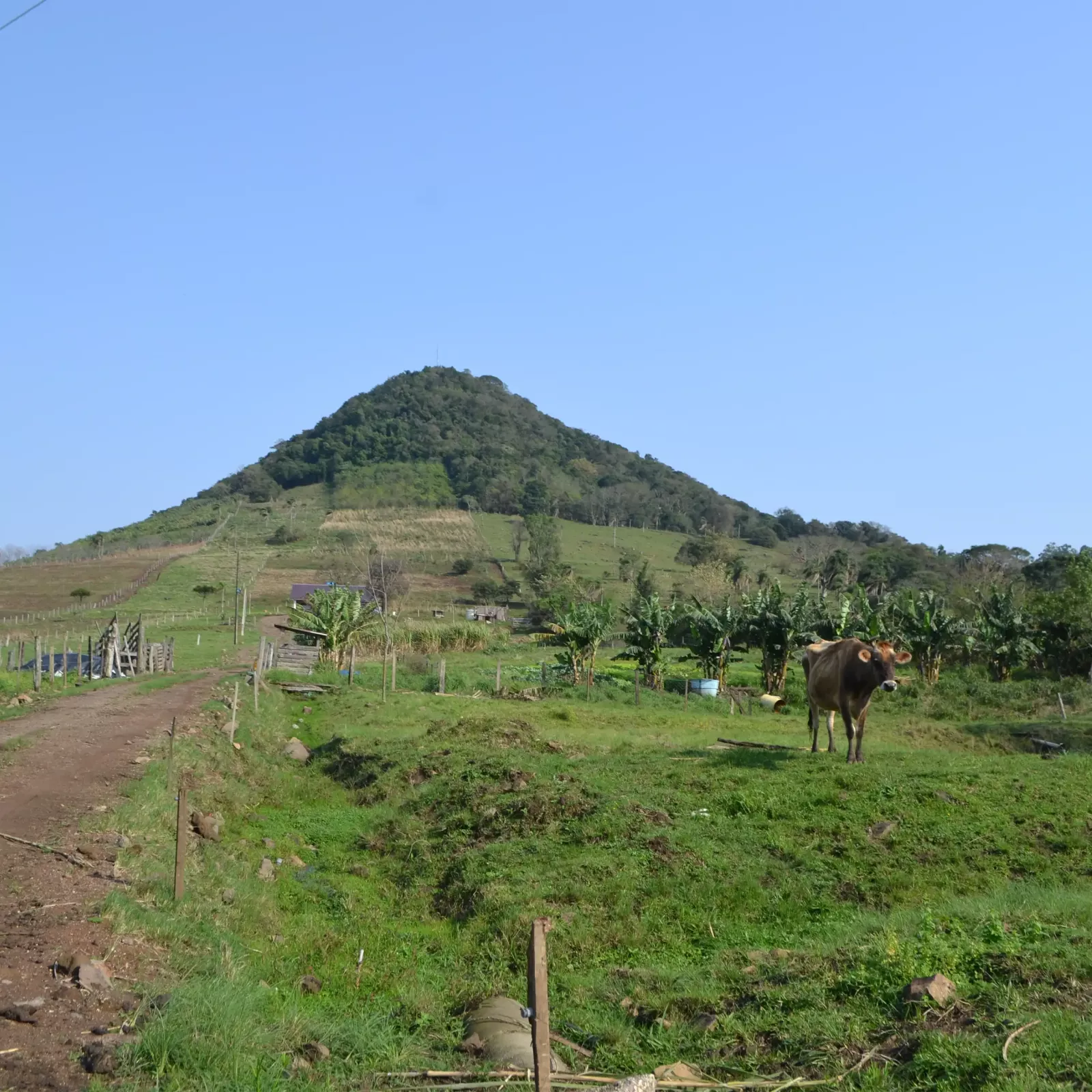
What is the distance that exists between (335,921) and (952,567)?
95239 mm

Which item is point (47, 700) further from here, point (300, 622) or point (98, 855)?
point (300, 622)

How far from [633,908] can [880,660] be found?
8257mm

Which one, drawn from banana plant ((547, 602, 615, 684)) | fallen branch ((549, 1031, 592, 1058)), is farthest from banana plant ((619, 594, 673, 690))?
fallen branch ((549, 1031, 592, 1058))

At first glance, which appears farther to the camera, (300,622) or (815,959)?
(300,622)

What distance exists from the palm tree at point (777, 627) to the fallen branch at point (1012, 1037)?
32.2 metres

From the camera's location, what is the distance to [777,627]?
40.3 meters

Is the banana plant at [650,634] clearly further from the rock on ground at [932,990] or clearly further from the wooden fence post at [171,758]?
the rock on ground at [932,990]

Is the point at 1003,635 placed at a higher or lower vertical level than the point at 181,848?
higher

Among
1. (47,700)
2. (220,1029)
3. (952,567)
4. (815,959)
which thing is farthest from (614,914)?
(952,567)

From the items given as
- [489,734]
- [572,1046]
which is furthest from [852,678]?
[572,1046]

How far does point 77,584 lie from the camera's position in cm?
8556

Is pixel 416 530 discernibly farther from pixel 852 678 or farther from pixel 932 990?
pixel 932 990

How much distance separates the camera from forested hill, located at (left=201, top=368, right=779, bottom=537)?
14775 centimetres

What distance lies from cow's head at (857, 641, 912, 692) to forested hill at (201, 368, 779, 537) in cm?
11974
